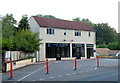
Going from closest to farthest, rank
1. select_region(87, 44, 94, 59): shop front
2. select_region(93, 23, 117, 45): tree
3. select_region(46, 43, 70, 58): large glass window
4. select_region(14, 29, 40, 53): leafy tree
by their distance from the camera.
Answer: select_region(14, 29, 40, 53): leafy tree → select_region(46, 43, 70, 58): large glass window → select_region(87, 44, 94, 59): shop front → select_region(93, 23, 117, 45): tree

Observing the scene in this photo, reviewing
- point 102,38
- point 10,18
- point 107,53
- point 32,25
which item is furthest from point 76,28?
point 102,38

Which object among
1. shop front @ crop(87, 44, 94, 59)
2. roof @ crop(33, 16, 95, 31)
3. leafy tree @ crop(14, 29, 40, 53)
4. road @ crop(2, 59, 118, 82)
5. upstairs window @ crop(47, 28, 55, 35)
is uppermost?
roof @ crop(33, 16, 95, 31)

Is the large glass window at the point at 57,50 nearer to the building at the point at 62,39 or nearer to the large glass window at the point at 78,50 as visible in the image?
the building at the point at 62,39

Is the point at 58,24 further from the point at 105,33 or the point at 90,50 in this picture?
the point at 105,33

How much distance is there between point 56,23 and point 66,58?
6690 mm

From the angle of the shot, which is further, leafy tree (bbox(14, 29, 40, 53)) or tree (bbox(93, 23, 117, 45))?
tree (bbox(93, 23, 117, 45))

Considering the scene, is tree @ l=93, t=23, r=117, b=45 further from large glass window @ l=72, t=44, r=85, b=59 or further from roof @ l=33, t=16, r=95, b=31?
large glass window @ l=72, t=44, r=85, b=59

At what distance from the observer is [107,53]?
5809 centimetres

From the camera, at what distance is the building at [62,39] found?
38.2 m

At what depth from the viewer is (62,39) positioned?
41.0 metres

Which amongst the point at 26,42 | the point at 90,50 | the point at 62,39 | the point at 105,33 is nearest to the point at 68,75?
the point at 26,42

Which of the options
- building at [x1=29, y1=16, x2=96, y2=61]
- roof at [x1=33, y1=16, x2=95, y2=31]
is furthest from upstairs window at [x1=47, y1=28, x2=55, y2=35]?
roof at [x1=33, y1=16, x2=95, y2=31]

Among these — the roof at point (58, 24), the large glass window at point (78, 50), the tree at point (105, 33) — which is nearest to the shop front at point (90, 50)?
the large glass window at point (78, 50)

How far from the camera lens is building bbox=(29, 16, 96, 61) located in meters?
38.2
